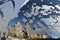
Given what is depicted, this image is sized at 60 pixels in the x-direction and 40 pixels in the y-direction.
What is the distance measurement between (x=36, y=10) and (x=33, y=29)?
159 millimetres

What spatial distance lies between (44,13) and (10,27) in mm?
317

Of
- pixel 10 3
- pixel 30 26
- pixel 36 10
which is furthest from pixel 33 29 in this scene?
pixel 10 3

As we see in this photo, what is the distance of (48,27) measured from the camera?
1770 millimetres

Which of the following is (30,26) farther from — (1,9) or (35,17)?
(1,9)

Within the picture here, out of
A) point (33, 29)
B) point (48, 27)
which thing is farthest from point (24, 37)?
point (48, 27)

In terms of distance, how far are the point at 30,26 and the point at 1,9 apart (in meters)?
0.30

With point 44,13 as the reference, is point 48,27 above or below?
below

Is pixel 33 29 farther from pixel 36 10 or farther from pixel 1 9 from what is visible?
pixel 1 9

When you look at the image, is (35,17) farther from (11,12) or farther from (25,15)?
(11,12)

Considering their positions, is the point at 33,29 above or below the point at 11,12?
below

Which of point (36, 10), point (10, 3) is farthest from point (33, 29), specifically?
point (10, 3)

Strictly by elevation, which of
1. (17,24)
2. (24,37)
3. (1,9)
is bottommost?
(24,37)

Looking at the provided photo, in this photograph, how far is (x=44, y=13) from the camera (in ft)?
5.84

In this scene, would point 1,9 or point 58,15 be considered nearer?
point 58,15
